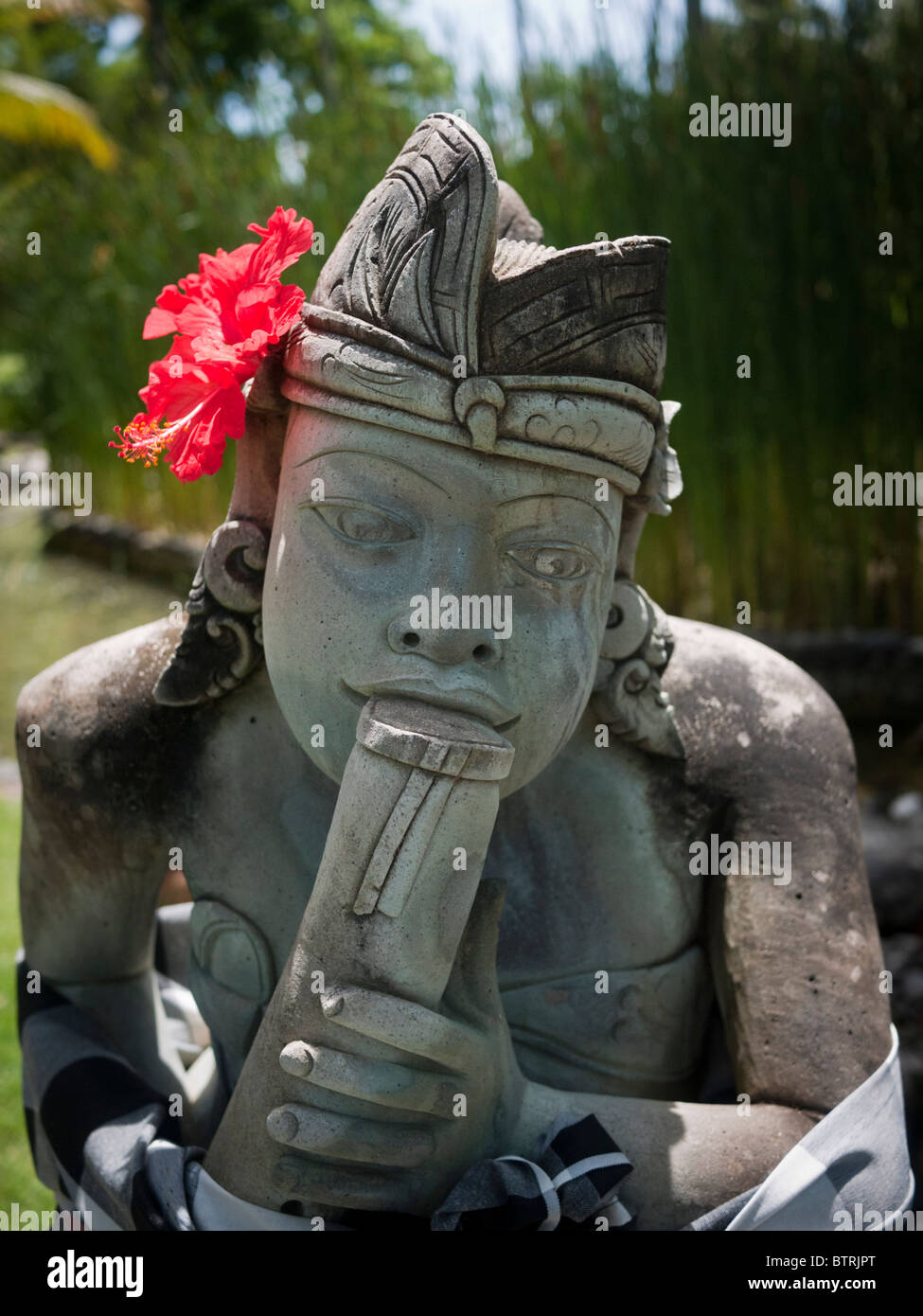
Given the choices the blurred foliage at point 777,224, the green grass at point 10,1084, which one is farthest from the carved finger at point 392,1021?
the blurred foliage at point 777,224

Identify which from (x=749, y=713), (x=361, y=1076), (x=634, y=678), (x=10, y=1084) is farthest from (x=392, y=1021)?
(x=10, y=1084)

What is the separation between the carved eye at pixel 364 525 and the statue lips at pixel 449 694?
0.54 ft

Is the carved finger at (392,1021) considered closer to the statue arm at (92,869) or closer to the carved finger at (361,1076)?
the carved finger at (361,1076)

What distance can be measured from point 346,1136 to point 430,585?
2.01ft

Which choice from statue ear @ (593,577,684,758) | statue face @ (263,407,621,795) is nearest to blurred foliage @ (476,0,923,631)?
statue ear @ (593,577,684,758)

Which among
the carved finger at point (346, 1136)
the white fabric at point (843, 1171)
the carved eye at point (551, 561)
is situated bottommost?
the white fabric at point (843, 1171)

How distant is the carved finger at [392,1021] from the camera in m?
1.40

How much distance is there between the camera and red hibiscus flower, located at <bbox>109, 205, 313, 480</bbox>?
4.99ft

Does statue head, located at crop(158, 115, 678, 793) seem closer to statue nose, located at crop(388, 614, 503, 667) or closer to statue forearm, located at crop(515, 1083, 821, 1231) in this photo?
statue nose, located at crop(388, 614, 503, 667)

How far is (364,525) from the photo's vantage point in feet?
4.87

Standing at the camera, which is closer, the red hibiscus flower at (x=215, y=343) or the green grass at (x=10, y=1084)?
the red hibiscus flower at (x=215, y=343)

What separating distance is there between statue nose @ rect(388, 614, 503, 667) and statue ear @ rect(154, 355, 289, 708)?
29cm

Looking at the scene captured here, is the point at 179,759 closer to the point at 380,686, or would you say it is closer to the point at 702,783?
the point at 380,686
